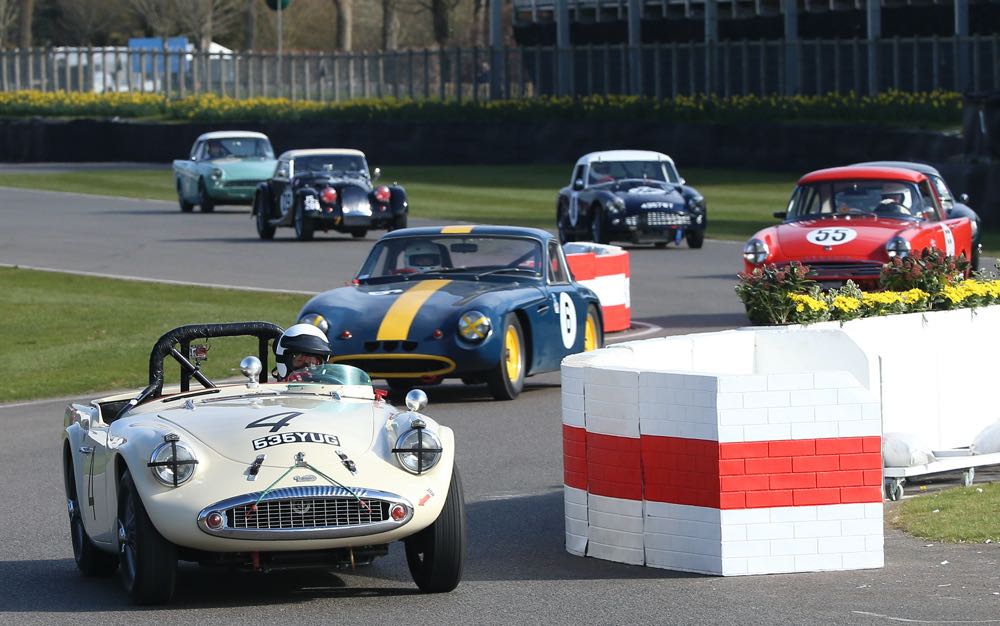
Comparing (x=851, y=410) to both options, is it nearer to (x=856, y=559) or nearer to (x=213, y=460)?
(x=856, y=559)

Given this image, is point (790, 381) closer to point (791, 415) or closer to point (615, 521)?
point (791, 415)

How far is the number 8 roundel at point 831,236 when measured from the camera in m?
17.8

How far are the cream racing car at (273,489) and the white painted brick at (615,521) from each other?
2.86 ft

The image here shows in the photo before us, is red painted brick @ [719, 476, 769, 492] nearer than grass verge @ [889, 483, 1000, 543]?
Yes

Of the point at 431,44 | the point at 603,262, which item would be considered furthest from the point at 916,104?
the point at 431,44

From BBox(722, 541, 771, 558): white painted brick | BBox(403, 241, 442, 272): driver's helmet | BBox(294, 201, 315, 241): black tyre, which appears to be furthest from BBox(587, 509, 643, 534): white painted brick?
BBox(294, 201, 315, 241): black tyre

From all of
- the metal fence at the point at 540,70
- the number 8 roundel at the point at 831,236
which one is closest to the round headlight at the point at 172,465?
the number 8 roundel at the point at 831,236

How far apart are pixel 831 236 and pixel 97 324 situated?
7.91 meters

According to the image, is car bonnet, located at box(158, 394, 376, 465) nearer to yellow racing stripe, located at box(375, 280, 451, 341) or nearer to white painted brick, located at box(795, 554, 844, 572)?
white painted brick, located at box(795, 554, 844, 572)

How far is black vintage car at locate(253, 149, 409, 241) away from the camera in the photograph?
97.3ft

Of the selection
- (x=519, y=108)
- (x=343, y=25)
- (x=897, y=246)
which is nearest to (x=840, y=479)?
(x=897, y=246)

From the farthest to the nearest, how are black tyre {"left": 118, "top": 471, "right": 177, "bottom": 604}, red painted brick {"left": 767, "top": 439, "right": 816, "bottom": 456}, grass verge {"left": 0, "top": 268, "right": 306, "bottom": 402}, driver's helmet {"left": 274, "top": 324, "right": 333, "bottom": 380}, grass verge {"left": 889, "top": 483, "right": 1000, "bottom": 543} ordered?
grass verge {"left": 0, "top": 268, "right": 306, "bottom": 402} → driver's helmet {"left": 274, "top": 324, "right": 333, "bottom": 380} → grass verge {"left": 889, "top": 483, "right": 1000, "bottom": 543} → red painted brick {"left": 767, "top": 439, "right": 816, "bottom": 456} → black tyre {"left": 118, "top": 471, "right": 177, "bottom": 604}

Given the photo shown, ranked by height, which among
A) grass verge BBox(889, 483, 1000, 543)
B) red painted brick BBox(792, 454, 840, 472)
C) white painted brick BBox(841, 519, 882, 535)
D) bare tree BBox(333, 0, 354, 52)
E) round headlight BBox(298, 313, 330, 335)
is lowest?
grass verge BBox(889, 483, 1000, 543)

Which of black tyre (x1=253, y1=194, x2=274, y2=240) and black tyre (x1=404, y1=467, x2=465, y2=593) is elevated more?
black tyre (x1=253, y1=194, x2=274, y2=240)
